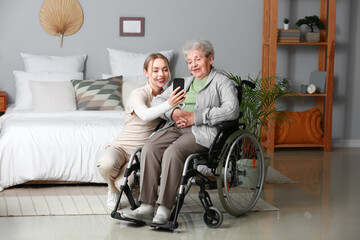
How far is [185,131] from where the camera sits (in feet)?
11.9

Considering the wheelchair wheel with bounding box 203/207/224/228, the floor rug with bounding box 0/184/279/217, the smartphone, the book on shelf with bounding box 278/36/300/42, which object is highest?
the book on shelf with bounding box 278/36/300/42

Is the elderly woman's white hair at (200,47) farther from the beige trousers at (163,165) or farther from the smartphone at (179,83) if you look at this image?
the beige trousers at (163,165)

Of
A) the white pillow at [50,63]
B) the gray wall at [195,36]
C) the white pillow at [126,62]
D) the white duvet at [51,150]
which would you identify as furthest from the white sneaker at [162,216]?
the gray wall at [195,36]

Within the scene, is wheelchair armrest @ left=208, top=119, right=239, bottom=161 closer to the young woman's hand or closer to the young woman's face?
the young woman's hand

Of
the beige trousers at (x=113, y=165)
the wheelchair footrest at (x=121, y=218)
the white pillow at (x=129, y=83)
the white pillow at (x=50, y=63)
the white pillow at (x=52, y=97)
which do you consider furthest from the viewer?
the white pillow at (x=50, y=63)

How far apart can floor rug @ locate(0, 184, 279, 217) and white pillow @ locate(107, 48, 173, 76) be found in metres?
1.78

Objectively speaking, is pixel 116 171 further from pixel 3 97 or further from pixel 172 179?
pixel 3 97

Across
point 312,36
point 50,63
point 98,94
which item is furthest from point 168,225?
point 312,36

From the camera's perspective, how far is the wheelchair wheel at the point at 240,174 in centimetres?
342

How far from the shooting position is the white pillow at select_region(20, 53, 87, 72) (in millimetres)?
5824

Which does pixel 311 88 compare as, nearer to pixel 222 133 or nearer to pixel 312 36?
pixel 312 36

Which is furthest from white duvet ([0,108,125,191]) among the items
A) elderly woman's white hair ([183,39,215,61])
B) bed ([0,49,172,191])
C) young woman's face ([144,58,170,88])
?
elderly woman's white hair ([183,39,215,61])

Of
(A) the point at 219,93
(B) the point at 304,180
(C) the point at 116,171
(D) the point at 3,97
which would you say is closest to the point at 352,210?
(B) the point at 304,180

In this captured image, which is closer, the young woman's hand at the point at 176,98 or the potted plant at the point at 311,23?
the young woman's hand at the point at 176,98
